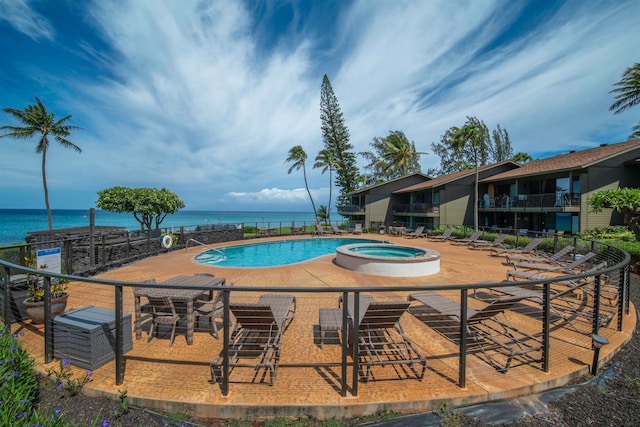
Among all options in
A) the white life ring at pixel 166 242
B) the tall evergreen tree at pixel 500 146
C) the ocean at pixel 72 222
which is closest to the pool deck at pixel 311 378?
the white life ring at pixel 166 242

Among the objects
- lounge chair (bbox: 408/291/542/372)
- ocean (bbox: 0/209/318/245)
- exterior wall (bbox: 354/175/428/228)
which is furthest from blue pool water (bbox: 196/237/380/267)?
exterior wall (bbox: 354/175/428/228)

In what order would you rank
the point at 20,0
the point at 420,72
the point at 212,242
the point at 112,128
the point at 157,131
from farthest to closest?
the point at 157,131 < the point at 112,128 < the point at 212,242 < the point at 420,72 < the point at 20,0

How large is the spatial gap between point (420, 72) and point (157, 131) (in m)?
18.5

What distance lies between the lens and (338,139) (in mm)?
39938

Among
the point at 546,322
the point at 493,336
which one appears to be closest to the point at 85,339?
the point at 493,336

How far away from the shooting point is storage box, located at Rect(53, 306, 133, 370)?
3273 mm

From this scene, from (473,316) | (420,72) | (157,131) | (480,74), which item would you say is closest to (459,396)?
(473,316)

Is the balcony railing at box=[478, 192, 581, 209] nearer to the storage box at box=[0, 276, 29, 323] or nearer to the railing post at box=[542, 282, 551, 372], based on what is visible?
the railing post at box=[542, 282, 551, 372]

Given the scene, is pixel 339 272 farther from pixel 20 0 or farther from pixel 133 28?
pixel 20 0

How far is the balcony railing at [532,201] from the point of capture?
1631 cm

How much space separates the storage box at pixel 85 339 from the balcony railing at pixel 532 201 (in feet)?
71.3

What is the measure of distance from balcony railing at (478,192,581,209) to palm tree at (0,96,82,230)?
36.0 meters

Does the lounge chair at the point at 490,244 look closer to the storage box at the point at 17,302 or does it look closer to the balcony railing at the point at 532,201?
the balcony railing at the point at 532,201

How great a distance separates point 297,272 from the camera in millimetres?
9117
